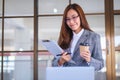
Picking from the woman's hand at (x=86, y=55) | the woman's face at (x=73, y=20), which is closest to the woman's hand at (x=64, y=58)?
the woman's hand at (x=86, y=55)

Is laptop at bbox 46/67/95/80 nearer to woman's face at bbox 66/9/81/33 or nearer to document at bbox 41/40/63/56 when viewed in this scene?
document at bbox 41/40/63/56

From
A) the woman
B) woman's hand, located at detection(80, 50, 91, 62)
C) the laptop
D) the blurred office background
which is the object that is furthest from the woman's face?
the blurred office background

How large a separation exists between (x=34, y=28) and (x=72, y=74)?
3224 mm

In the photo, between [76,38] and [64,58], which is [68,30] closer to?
[76,38]

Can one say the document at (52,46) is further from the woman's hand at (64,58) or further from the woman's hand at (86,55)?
the woman's hand at (86,55)

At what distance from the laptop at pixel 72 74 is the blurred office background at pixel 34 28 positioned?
3009mm

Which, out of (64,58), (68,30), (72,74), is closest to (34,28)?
(68,30)

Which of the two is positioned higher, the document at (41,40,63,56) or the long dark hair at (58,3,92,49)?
the long dark hair at (58,3,92,49)

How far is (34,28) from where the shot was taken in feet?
15.4

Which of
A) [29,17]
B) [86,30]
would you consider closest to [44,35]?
[29,17]

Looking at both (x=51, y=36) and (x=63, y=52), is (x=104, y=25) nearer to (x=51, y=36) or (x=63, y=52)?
(x=51, y=36)

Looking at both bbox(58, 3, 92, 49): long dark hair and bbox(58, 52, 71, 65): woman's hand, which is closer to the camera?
bbox(58, 52, 71, 65): woman's hand

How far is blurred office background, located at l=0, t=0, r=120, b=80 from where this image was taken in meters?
4.52

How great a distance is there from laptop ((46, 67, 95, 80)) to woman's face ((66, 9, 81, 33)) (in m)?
0.60
